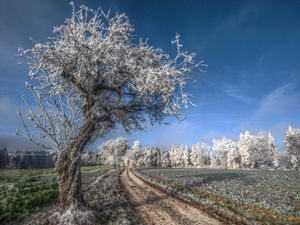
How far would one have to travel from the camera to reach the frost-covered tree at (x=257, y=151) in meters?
122

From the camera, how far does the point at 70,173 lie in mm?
14914

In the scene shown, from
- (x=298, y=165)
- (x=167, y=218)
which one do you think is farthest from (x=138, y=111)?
(x=298, y=165)

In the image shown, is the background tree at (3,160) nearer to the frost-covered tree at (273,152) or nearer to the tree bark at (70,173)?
the frost-covered tree at (273,152)

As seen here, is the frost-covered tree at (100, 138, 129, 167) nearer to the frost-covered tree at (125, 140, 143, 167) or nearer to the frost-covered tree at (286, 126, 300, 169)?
the frost-covered tree at (125, 140, 143, 167)

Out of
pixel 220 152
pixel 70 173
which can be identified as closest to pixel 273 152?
pixel 220 152

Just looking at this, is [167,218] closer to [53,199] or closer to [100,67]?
[100,67]

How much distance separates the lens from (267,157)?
123125 millimetres

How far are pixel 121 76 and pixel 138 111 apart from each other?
112 inches

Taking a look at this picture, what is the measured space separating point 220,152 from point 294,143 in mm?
76622

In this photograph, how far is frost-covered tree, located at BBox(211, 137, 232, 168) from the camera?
17518cm

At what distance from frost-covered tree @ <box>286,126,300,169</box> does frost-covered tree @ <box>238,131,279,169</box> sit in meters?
14.5

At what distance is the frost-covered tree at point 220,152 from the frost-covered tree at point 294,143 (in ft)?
210

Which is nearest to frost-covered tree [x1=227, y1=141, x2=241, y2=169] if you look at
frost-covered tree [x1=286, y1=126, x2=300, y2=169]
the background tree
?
frost-covered tree [x1=286, y1=126, x2=300, y2=169]

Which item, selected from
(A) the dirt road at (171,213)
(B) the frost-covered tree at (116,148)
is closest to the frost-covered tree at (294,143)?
(B) the frost-covered tree at (116,148)
